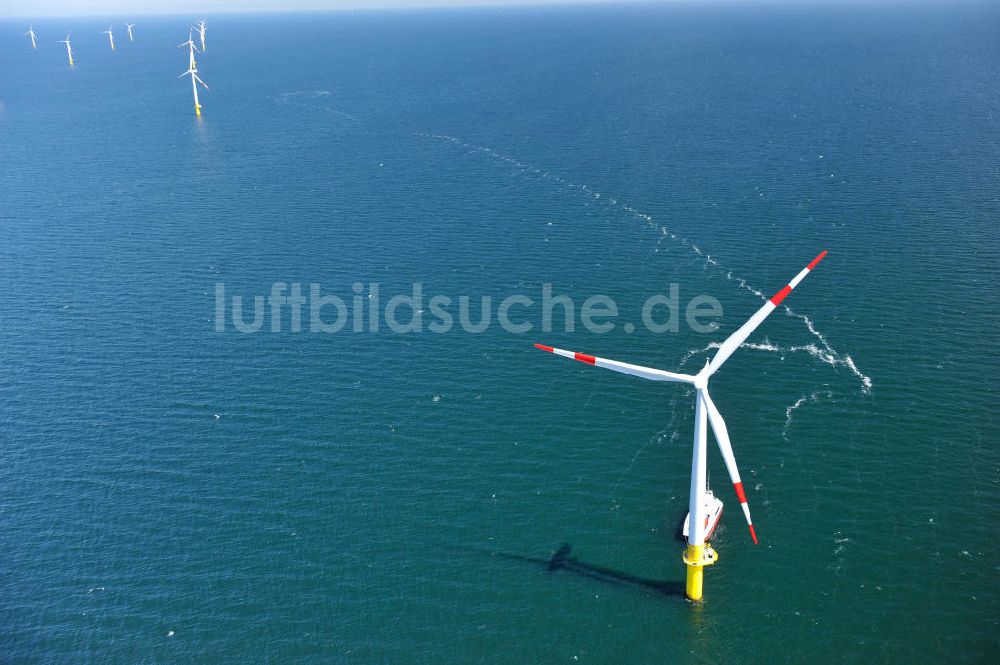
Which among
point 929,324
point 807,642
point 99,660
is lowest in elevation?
point 99,660

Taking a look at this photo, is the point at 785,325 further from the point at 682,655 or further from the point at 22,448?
the point at 22,448

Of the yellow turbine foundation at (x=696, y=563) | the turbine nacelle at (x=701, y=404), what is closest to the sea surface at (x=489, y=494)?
the yellow turbine foundation at (x=696, y=563)

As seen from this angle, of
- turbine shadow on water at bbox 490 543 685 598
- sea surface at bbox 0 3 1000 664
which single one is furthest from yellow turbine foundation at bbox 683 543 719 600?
sea surface at bbox 0 3 1000 664

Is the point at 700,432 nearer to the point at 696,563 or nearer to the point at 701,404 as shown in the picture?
the point at 701,404

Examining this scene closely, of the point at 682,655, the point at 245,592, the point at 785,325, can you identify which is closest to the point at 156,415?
the point at 245,592

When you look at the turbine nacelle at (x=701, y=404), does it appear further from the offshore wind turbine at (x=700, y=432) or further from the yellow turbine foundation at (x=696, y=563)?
the yellow turbine foundation at (x=696, y=563)

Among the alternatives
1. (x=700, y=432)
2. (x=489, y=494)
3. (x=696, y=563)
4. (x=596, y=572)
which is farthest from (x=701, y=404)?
(x=489, y=494)
